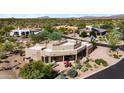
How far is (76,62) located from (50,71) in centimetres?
124

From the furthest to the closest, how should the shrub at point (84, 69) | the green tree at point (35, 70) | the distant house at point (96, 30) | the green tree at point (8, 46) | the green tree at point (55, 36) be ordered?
the distant house at point (96, 30) → the shrub at point (84, 69) → the green tree at point (55, 36) → the green tree at point (35, 70) → the green tree at point (8, 46)

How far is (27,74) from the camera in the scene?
10508 millimetres

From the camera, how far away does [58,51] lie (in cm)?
1084

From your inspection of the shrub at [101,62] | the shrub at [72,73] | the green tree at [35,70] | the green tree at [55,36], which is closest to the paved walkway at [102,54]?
the shrub at [101,62]

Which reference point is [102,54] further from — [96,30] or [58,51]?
[58,51]

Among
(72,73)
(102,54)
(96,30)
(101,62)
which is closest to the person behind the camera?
(72,73)

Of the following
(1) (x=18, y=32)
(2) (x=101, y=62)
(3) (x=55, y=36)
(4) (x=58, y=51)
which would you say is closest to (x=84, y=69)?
(2) (x=101, y=62)

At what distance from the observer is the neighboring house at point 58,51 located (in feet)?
34.4

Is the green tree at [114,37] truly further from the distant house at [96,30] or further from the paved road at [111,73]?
the paved road at [111,73]

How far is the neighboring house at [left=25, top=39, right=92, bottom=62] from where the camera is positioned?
413 inches

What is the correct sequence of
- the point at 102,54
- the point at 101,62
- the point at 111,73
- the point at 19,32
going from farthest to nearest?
the point at 102,54, the point at 101,62, the point at 111,73, the point at 19,32
